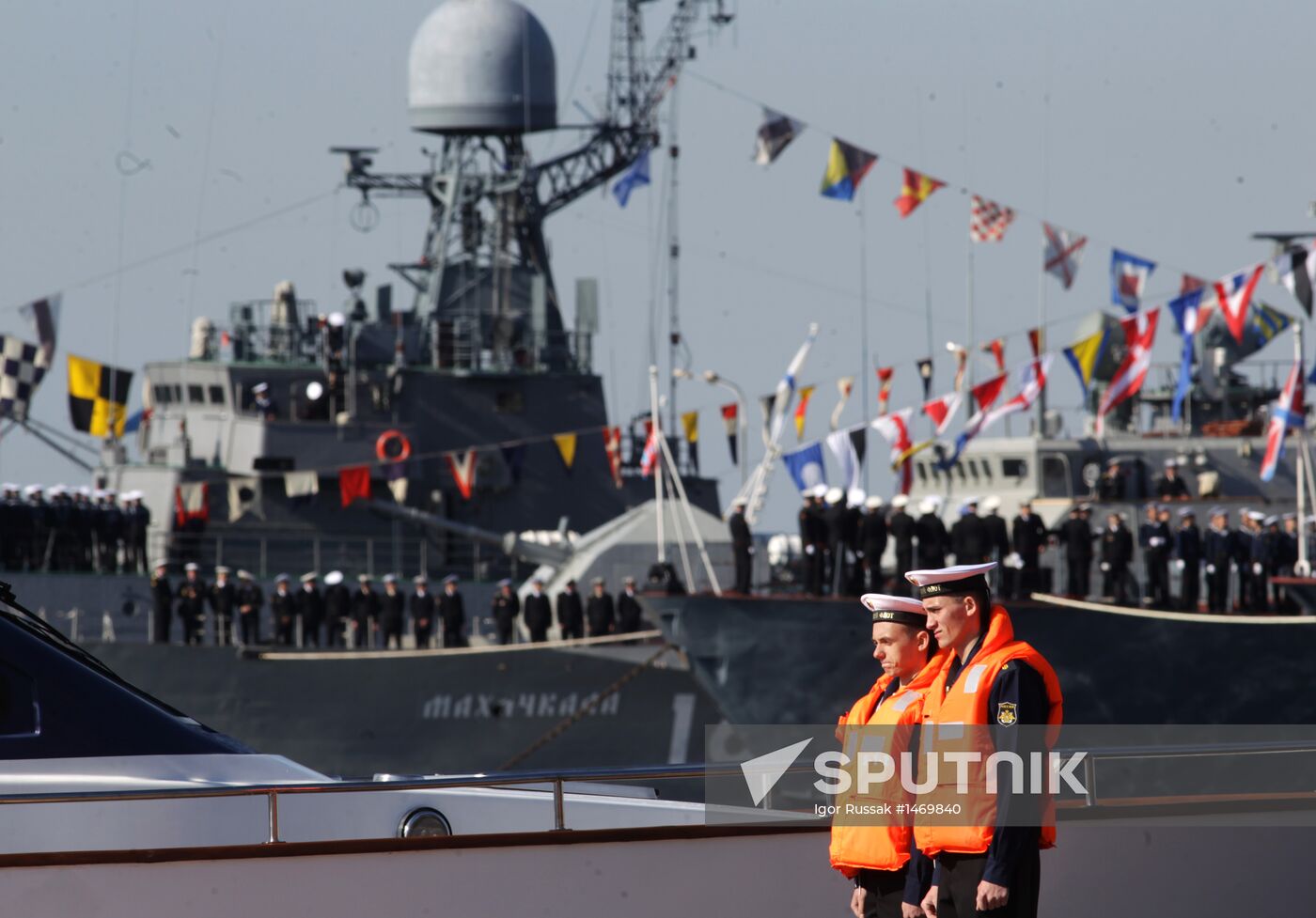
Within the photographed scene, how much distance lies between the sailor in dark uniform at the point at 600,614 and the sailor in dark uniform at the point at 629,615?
0.62 feet

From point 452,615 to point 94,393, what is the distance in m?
4.69

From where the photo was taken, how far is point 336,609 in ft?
65.9

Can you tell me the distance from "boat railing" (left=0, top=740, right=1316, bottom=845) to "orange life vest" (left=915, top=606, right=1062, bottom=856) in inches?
42.8

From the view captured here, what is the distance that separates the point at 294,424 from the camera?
22.3 metres

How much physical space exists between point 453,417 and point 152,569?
4.02m

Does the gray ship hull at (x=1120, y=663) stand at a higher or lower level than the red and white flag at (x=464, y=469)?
lower

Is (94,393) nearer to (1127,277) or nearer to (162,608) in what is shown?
(162,608)

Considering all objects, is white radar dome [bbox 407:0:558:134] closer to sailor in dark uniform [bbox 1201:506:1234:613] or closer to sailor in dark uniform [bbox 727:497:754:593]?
sailor in dark uniform [bbox 727:497:754:593]

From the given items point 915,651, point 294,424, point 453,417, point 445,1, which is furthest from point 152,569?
point 915,651

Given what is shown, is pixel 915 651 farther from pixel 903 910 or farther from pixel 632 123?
pixel 632 123

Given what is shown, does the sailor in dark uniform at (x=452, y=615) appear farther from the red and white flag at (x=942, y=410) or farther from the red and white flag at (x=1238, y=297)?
the red and white flag at (x=1238, y=297)

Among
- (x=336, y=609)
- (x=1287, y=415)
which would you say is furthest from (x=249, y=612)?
(x=1287, y=415)

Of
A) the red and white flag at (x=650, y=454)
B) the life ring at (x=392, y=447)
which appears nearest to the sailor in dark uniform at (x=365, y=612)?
the life ring at (x=392, y=447)

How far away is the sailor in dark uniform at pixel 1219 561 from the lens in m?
A: 17.2
